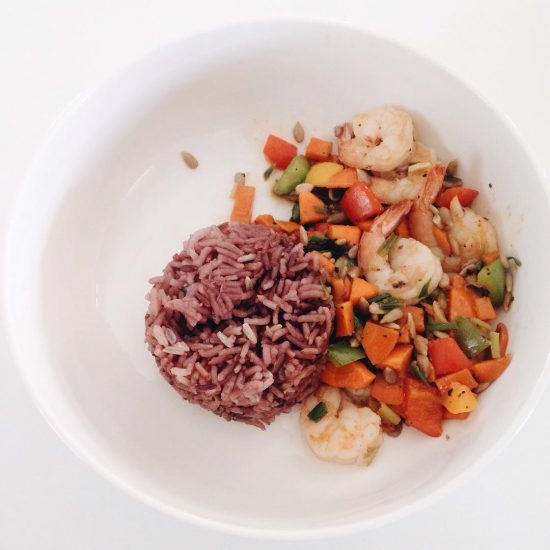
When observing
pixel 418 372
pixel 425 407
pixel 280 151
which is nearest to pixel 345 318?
pixel 418 372

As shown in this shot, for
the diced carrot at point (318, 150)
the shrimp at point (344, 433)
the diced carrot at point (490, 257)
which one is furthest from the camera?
the diced carrot at point (318, 150)

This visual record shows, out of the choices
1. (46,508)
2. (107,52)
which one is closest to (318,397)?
(46,508)

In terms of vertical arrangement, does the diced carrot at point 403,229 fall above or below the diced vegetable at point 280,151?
below

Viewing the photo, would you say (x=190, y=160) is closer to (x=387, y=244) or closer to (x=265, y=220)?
(x=265, y=220)

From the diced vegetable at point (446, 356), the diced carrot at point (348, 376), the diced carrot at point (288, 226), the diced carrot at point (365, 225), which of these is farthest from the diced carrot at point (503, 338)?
the diced carrot at point (288, 226)

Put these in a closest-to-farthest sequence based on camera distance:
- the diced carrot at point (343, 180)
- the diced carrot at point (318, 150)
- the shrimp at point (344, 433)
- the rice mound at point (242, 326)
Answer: the rice mound at point (242, 326) < the shrimp at point (344, 433) < the diced carrot at point (343, 180) < the diced carrot at point (318, 150)

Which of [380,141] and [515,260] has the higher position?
[380,141]

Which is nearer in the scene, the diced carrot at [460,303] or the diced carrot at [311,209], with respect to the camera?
the diced carrot at [460,303]

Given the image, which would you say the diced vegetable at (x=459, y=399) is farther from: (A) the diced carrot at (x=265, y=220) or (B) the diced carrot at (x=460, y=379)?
(A) the diced carrot at (x=265, y=220)
